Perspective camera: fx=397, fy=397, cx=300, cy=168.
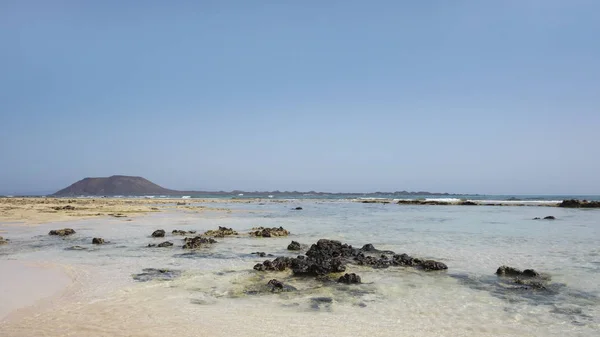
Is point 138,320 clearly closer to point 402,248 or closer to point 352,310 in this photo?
point 352,310

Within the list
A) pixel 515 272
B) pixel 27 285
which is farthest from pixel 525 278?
pixel 27 285

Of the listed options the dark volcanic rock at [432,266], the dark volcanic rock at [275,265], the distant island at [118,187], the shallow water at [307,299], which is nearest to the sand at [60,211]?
the shallow water at [307,299]

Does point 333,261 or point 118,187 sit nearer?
point 333,261

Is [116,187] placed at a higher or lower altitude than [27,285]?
higher

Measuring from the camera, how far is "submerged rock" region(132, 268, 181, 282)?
964 cm

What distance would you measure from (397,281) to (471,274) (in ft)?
7.76

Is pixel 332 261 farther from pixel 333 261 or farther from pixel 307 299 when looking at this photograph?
pixel 307 299

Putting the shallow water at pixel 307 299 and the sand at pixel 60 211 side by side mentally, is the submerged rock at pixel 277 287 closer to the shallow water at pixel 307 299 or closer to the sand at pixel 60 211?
the shallow water at pixel 307 299

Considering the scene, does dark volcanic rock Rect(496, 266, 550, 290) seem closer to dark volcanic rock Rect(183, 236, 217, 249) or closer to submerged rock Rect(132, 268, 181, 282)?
submerged rock Rect(132, 268, 181, 282)

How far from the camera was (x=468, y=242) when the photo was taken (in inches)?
671

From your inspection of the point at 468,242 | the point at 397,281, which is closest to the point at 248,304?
the point at 397,281

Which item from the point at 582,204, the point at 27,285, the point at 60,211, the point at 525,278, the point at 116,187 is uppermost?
the point at 116,187

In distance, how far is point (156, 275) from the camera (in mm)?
10062

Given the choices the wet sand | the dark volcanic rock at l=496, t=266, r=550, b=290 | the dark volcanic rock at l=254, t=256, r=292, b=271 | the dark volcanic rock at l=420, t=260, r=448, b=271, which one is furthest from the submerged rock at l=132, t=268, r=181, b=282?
the dark volcanic rock at l=496, t=266, r=550, b=290
